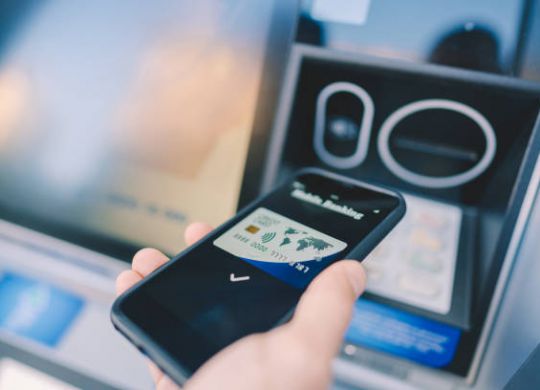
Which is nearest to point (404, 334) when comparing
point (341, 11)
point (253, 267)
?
point (253, 267)

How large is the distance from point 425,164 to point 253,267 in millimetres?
301

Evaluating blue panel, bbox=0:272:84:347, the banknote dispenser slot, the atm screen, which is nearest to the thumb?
the banknote dispenser slot

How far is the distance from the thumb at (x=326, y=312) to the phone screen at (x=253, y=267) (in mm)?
54

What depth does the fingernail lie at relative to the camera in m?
0.42

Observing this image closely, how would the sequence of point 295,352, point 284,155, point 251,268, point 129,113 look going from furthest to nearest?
1. point 129,113
2. point 284,155
3. point 251,268
4. point 295,352

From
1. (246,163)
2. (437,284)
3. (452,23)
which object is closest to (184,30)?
(246,163)

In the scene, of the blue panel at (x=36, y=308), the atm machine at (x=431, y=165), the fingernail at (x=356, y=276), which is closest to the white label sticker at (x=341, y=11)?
the atm machine at (x=431, y=165)

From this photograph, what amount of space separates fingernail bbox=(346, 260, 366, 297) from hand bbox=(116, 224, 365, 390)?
1 cm

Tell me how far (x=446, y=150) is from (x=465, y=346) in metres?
0.25

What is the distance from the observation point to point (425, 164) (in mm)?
640

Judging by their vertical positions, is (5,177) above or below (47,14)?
below

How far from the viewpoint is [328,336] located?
376 mm

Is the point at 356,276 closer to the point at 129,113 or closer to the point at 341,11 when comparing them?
the point at 341,11

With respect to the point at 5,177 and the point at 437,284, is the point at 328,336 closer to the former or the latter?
the point at 437,284
